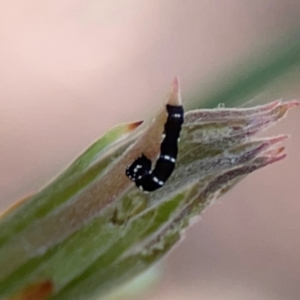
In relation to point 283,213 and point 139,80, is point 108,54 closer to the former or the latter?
point 139,80

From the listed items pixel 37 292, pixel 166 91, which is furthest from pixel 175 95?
pixel 37 292

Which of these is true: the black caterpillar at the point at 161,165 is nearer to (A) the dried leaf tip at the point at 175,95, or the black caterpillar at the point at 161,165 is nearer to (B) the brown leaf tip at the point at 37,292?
(A) the dried leaf tip at the point at 175,95

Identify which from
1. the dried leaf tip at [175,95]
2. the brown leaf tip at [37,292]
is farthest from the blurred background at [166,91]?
the brown leaf tip at [37,292]

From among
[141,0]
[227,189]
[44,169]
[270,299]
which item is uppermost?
[141,0]

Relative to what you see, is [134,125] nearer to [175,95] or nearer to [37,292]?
[175,95]

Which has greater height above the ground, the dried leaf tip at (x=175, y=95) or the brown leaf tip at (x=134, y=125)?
the dried leaf tip at (x=175, y=95)

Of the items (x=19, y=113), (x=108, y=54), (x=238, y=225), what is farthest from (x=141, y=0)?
(x=238, y=225)
